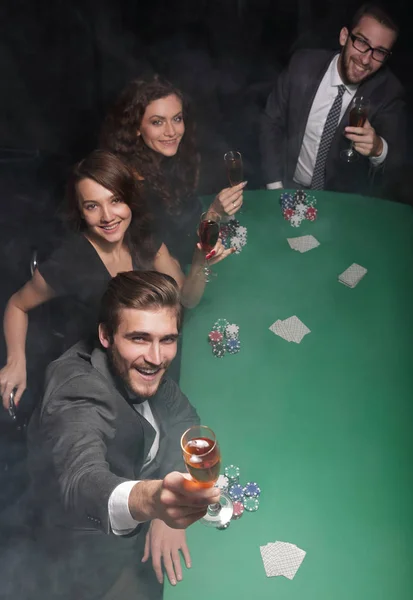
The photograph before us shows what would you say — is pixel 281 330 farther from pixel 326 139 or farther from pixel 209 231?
pixel 326 139

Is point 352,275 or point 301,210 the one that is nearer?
point 352,275

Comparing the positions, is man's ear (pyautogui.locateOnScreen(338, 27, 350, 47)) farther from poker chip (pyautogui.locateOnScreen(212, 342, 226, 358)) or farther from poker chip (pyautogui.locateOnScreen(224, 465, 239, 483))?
poker chip (pyautogui.locateOnScreen(224, 465, 239, 483))

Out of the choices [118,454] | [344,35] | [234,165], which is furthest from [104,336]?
[344,35]

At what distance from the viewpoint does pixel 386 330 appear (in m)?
2.04

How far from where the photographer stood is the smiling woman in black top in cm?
201

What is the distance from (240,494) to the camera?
1647 mm

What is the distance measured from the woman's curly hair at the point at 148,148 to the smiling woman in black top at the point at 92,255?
245 millimetres

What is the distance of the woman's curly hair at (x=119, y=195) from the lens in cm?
200

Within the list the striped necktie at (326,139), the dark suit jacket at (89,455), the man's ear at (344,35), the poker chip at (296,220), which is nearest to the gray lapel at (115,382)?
the dark suit jacket at (89,455)

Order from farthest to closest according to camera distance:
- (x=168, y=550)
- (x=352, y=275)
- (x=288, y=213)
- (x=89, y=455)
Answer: (x=288, y=213)
(x=352, y=275)
(x=168, y=550)
(x=89, y=455)

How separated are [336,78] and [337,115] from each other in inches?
6.4

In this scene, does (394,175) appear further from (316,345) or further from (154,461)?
(154,461)

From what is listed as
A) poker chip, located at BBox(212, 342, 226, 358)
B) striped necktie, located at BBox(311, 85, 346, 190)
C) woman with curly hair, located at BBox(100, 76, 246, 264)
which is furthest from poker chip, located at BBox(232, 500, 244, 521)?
striped necktie, located at BBox(311, 85, 346, 190)

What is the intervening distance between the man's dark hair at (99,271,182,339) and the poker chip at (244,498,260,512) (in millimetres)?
548
